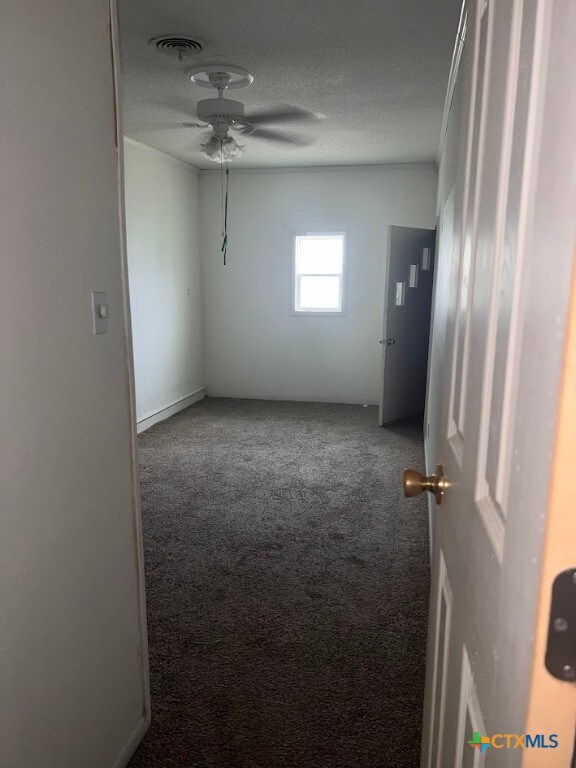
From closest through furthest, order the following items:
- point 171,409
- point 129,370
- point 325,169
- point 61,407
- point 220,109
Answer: point 61,407 < point 129,370 < point 220,109 < point 171,409 < point 325,169

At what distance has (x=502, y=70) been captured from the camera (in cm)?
63

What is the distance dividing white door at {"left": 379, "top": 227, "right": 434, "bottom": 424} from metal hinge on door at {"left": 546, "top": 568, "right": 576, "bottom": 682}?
15.4 ft

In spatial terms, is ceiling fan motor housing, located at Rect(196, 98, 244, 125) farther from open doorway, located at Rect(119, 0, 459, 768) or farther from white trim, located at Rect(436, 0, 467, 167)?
white trim, located at Rect(436, 0, 467, 167)

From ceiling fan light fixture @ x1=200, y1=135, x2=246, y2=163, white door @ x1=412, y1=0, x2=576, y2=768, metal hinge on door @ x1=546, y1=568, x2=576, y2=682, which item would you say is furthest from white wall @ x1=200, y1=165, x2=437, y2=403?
metal hinge on door @ x1=546, y1=568, x2=576, y2=682

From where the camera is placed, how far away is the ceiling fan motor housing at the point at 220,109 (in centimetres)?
325

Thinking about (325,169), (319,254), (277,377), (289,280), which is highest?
(325,169)

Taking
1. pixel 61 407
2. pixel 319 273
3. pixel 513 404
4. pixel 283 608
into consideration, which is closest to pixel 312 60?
pixel 61 407

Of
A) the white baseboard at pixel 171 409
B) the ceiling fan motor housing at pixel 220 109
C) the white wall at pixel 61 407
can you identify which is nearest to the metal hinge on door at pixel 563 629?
the white wall at pixel 61 407

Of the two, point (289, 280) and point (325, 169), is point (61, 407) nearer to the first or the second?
point (289, 280)

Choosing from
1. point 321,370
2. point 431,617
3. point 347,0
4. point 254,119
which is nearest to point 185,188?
point 254,119

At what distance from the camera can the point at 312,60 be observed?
109 inches

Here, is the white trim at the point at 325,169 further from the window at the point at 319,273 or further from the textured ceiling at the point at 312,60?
the textured ceiling at the point at 312,60

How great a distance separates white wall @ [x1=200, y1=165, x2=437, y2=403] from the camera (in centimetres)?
567

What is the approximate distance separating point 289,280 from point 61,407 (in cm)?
492
